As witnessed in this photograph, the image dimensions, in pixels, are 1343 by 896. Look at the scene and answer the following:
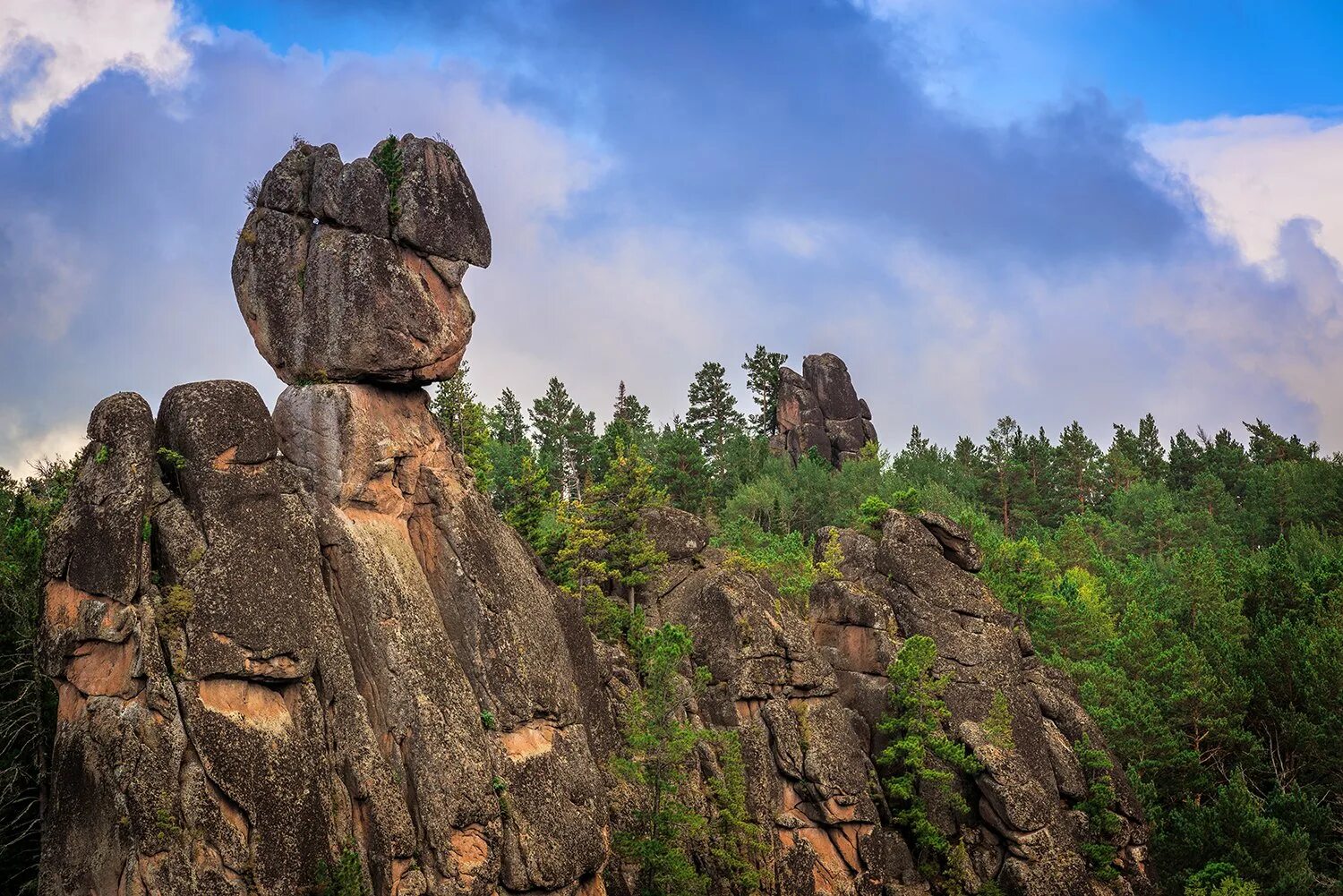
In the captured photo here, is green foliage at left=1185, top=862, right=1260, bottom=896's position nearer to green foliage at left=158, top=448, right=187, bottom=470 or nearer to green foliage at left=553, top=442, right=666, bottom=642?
green foliage at left=553, top=442, right=666, bottom=642

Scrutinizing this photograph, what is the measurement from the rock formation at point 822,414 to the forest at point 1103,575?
586 cm

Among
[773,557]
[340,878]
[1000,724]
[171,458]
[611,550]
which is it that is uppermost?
[171,458]

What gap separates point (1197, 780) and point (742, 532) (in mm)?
30150

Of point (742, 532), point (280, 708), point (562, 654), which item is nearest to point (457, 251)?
point (562, 654)

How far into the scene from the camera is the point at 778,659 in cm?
5331

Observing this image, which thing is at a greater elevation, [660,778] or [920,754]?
[660,778]

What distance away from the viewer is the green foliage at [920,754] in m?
53.3

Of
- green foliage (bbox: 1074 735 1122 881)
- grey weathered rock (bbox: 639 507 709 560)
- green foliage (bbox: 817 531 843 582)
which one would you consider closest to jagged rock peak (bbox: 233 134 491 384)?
grey weathered rock (bbox: 639 507 709 560)

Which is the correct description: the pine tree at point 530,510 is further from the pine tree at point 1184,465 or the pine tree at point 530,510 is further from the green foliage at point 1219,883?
the pine tree at point 1184,465

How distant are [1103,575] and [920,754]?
35.9m

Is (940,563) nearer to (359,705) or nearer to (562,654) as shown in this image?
(562,654)

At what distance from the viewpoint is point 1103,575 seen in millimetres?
84125

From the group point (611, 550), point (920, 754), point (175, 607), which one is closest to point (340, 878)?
point (175, 607)

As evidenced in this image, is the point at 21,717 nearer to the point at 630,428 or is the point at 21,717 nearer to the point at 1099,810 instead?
the point at 1099,810
